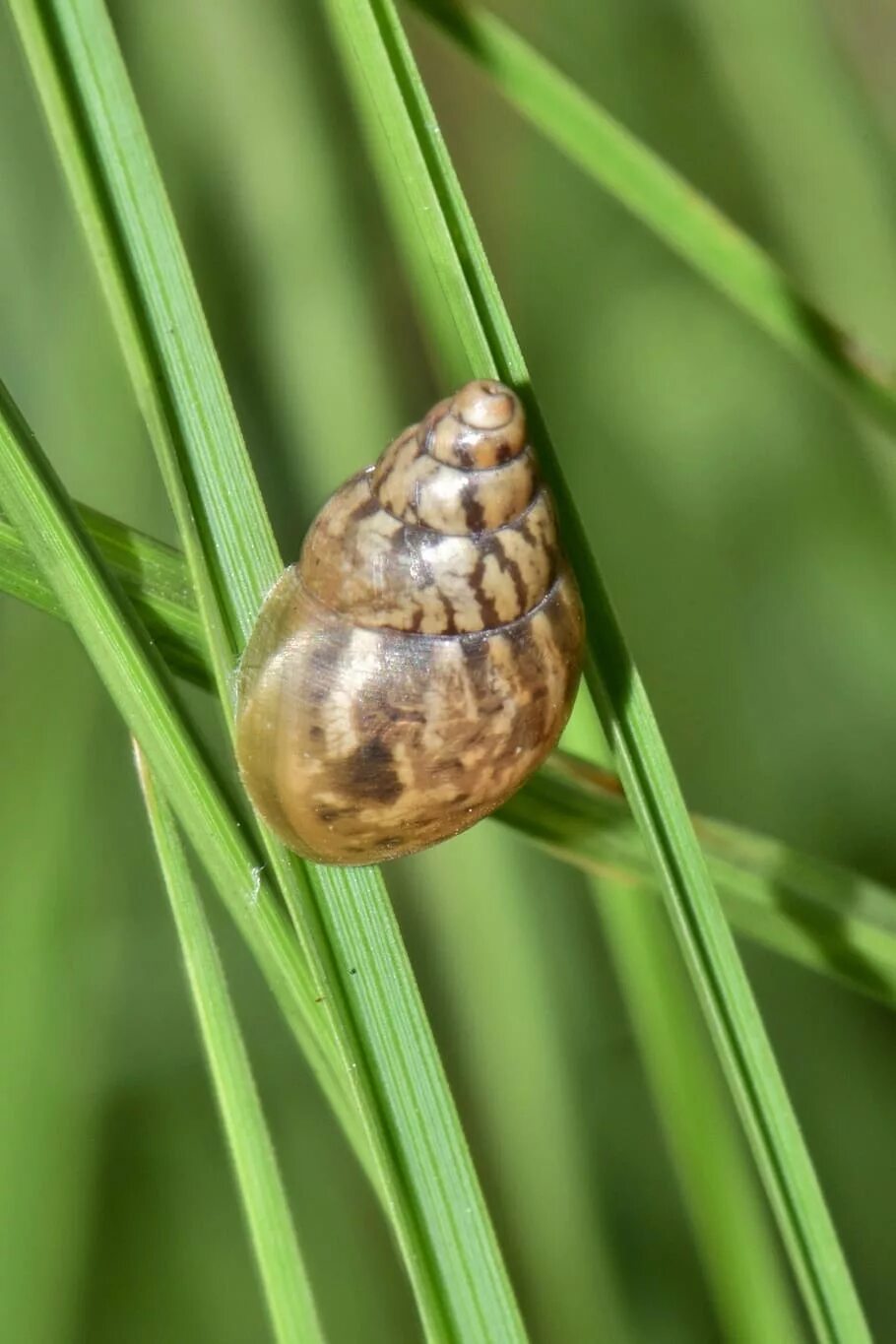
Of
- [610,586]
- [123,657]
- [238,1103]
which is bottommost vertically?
[238,1103]

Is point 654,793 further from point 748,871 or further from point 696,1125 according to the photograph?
point 696,1125

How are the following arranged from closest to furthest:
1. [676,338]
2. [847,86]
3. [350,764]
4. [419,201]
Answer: [419,201] < [350,764] < [847,86] < [676,338]

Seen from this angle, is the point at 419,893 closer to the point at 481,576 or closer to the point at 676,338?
the point at 481,576

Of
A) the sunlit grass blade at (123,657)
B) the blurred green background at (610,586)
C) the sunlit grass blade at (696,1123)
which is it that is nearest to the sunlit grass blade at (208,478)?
the sunlit grass blade at (123,657)

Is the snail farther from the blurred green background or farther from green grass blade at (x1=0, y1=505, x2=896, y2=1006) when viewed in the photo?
the blurred green background

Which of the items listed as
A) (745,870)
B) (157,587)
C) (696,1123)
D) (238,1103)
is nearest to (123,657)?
(157,587)

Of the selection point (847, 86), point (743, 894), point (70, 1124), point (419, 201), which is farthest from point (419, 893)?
point (847, 86)
